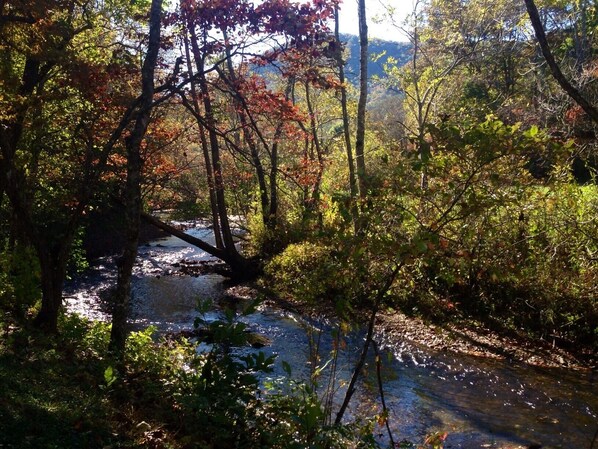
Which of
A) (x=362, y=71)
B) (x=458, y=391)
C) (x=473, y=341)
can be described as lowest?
(x=458, y=391)

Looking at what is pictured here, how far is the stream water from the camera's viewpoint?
700cm

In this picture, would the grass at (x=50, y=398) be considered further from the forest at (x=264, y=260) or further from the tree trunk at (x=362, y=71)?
the tree trunk at (x=362, y=71)

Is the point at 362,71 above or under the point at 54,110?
above

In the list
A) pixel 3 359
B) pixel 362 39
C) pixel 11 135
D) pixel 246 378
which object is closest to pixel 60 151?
pixel 11 135

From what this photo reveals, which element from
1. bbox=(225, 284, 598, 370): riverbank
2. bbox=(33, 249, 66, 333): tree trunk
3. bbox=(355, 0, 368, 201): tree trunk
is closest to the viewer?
bbox=(33, 249, 66, 333): tree trunk

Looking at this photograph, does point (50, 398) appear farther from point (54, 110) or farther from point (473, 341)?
point (473, 341)

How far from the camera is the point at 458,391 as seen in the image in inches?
336

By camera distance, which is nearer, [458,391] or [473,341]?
[458,391]

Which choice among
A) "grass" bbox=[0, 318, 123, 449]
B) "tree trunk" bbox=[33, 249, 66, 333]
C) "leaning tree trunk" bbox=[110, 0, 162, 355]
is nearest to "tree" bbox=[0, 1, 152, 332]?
"tree trunk" bbox=[33, 249, 66, 333]

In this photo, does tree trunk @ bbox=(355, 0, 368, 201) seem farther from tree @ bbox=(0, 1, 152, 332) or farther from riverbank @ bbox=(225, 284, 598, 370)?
tree @ bbox=(0, 1, 152, 332)

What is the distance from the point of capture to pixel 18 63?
9.94m

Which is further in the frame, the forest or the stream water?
the stream water

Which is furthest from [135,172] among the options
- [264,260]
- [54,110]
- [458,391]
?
[264,260]

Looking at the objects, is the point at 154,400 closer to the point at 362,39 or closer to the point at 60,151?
the point at 60,151
